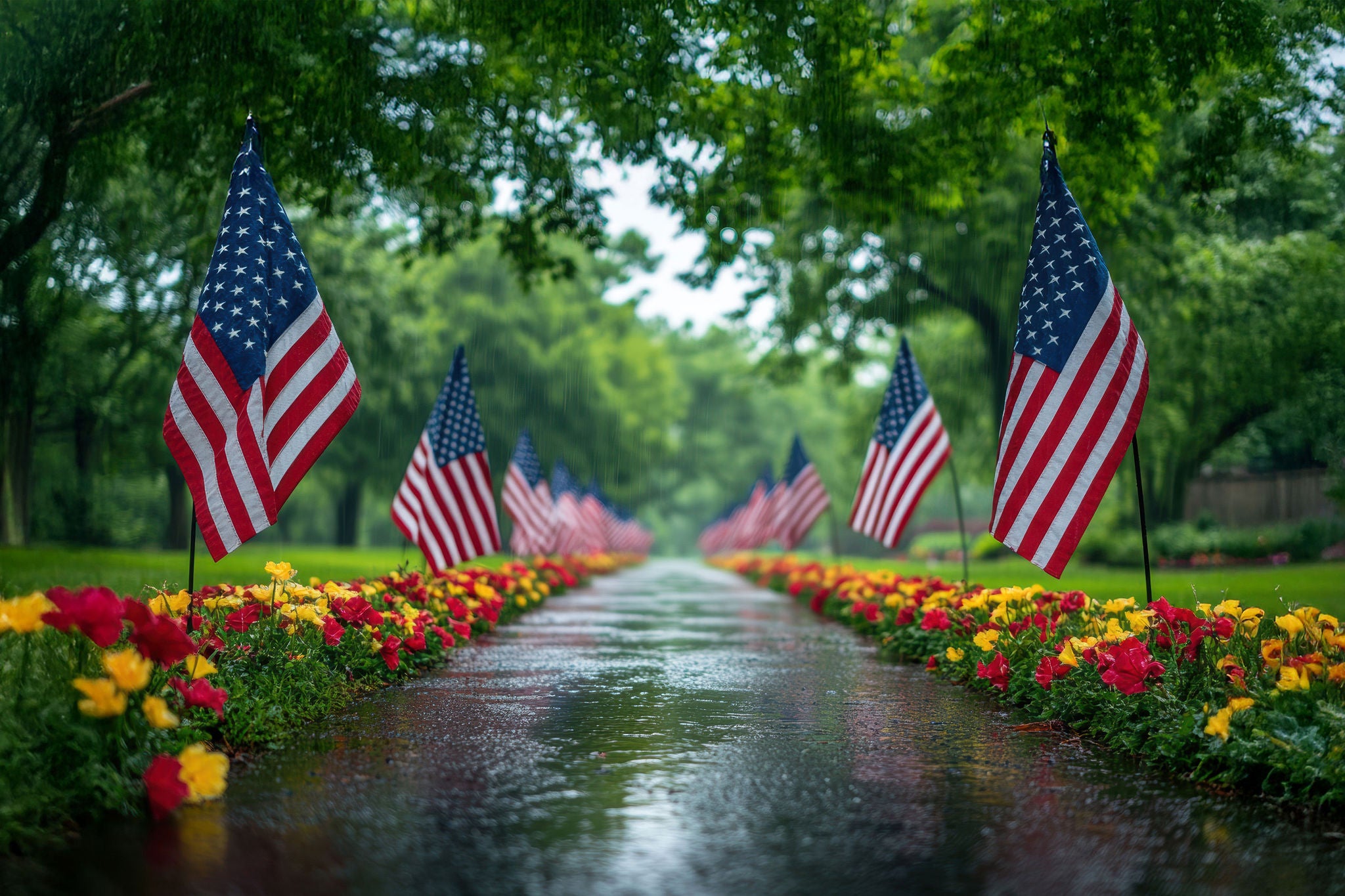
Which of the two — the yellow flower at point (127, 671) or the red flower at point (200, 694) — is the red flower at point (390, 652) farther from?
the yellow flower at point (127, 671)

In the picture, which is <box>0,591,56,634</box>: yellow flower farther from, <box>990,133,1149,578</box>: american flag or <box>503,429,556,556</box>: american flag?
<box>503,429,556,556</box>: american flag

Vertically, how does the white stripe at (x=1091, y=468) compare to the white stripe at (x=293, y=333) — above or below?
below

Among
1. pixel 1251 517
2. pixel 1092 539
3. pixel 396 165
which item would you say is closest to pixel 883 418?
pixel 396 165

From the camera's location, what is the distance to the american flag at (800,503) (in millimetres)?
23594

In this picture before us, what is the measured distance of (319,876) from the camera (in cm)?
376

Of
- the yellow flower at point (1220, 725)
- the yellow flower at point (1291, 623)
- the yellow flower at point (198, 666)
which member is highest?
the yellow flower at point (1291, 623)

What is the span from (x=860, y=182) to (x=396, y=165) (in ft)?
15.6

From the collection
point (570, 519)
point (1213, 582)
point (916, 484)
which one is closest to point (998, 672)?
point (916, 484)

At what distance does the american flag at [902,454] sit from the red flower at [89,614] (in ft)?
32.0

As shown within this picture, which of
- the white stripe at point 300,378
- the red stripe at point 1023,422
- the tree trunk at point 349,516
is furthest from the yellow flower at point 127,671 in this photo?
the tree trunk at point 349,516

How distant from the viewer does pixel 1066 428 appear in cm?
708

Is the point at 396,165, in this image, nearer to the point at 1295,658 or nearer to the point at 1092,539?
the point at 1295,658

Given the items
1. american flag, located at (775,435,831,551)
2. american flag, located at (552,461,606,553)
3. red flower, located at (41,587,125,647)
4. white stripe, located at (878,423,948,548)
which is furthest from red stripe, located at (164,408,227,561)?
american flag, located at (552,461,606,553)

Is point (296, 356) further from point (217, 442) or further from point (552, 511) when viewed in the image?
point (552, 511)
